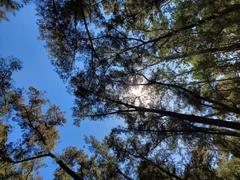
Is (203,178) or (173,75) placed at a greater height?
(173,75)

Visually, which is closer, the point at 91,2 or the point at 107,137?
the point at 91,2

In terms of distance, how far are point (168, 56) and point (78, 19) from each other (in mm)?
3772

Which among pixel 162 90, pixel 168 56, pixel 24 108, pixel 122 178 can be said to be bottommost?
pixel 122 178

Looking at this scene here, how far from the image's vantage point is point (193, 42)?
10266 millimetres

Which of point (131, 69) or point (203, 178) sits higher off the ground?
point (131, 69)

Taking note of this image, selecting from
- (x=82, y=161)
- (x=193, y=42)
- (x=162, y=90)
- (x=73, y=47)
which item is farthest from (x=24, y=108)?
(x=193, y=42)

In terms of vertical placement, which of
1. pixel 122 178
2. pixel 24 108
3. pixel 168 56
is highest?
pixel 24 108

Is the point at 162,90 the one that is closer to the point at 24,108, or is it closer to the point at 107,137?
the point at 107,137

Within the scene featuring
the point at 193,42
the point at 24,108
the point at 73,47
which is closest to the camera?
the point at 73,47

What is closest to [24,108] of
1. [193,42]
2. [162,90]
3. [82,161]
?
[82,161]

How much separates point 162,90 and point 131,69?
1.41 m

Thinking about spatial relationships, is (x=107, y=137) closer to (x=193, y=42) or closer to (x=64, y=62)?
(x=64, y=62)

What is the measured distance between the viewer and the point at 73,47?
941 cm

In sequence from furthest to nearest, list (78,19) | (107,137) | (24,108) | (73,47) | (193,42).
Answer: (24,108), (107,137), (193,42), (73,47), (78,19)
